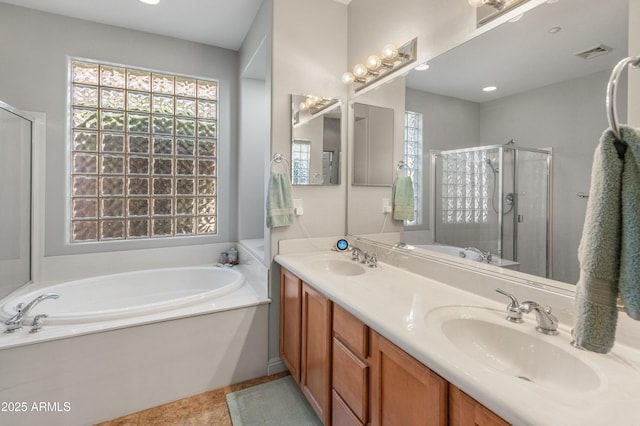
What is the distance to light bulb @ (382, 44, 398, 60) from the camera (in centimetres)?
176

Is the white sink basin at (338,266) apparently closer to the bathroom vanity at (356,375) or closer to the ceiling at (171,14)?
the bathroom vanity at (356,375)

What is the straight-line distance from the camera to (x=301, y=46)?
2117 mm

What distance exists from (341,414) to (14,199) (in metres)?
2.69

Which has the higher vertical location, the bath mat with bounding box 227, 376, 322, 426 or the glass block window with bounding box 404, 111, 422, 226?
the glass block window with bounding box 404, 111, 422, 226

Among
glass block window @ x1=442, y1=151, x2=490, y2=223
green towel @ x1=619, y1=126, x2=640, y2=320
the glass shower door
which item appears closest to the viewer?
green towel @ x1=619, y1=126, x2=640, y2=320

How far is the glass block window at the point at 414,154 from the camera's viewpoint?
5.44 ft

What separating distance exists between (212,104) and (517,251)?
9.72 ft

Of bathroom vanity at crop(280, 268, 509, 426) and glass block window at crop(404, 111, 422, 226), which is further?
glass block window at crop(404, 111, 422, 226)

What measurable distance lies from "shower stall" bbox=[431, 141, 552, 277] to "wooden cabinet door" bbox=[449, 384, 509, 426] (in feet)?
2.01

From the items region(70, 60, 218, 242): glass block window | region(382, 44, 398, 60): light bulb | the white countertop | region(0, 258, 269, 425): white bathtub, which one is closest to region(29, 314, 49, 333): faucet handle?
region(0, 258, 269, 425): white bathtub

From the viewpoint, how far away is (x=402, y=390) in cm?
96

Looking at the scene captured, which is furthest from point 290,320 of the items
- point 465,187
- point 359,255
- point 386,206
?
point 465,187

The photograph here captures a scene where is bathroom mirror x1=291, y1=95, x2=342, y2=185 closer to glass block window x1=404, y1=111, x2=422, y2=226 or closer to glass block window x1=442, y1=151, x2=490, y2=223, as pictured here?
glass block window x1=404, y1=111, x2=422, y2=226

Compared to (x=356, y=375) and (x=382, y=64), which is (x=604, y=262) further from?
(x=382, y=64)
